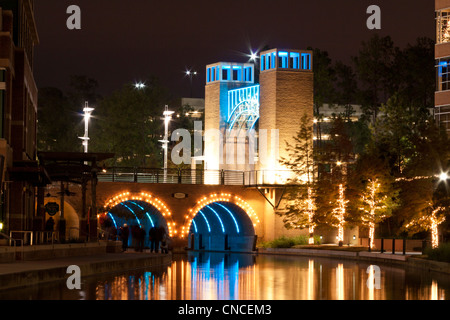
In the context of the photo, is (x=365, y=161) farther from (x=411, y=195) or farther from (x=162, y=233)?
(x=162, y=233)

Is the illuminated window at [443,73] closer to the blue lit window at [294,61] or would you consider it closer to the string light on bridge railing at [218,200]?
the blue lit window at [294,61]

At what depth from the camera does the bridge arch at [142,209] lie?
54594 mm

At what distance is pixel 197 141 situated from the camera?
306 feet

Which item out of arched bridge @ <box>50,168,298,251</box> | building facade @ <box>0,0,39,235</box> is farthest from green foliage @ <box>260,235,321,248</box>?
building facade @ <box>0,0,39,235</box>

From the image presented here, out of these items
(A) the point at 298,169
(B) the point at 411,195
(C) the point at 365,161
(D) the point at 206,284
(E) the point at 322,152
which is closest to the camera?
(D) the point at 206,284

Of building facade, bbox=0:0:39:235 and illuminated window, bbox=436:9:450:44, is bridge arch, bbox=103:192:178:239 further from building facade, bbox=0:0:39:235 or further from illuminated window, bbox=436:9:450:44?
illuminated window, bbox=436:9:450:44

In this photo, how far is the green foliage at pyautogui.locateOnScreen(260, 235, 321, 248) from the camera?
55.3m

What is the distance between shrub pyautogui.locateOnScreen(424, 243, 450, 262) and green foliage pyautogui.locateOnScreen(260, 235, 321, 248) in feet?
62.7

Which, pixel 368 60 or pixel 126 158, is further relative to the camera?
pixel 126 158

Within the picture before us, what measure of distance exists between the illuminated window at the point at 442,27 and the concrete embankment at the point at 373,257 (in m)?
15.5

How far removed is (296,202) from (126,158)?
36608 millimetres

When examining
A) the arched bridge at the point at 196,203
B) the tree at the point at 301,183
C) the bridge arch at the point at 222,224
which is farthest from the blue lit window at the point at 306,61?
the bridge arch at the point at 222,224
